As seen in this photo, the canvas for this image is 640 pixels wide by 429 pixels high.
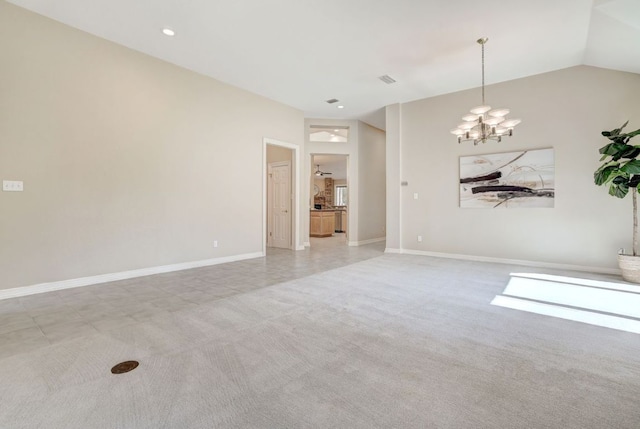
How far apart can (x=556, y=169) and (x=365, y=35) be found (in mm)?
3981

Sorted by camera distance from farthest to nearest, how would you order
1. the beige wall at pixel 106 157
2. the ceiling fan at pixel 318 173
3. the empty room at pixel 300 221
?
1. the ceiling fan at pixel 318 173
2. the beige wall at pixel 106 157
3. the empty room at pixel 300 221

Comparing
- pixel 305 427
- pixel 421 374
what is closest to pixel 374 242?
pixel 421 374

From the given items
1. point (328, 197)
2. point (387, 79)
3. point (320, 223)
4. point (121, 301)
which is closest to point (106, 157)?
point (121, 301)

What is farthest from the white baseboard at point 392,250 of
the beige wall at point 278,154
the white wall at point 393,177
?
the beige wall at point 278,154

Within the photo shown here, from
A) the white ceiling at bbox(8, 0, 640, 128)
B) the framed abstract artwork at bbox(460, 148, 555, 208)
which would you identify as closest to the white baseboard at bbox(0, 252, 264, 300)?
the white ceiling at bbox(8, 0, 640, 128)

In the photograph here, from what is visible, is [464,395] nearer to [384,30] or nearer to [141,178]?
[384,30]

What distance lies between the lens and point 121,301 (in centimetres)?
329

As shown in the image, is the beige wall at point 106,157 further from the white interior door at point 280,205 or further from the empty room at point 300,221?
the white interior door at point 280,205

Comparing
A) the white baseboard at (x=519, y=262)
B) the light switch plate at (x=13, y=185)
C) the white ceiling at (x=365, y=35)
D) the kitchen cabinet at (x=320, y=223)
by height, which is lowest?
the white baseboard at (x=519, y=262)

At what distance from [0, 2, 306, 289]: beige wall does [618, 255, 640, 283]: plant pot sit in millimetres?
6206

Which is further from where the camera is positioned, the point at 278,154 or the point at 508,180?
the point at 278,154

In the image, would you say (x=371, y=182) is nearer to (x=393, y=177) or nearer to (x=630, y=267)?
(x=393, y=177)

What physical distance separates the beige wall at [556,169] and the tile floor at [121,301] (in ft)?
8.68

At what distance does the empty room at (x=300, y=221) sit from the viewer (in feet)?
5.61
